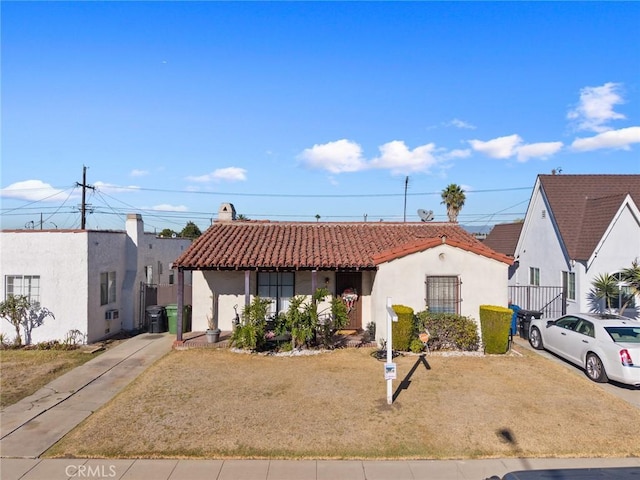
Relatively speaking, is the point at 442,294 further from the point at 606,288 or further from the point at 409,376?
the point at 606,288

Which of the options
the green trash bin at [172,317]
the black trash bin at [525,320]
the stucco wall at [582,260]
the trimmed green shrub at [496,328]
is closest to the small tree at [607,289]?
the stucco wall at [582,260]

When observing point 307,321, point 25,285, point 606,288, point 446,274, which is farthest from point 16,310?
point 606,288

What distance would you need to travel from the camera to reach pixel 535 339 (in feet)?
44.2

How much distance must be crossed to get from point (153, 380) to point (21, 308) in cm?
634

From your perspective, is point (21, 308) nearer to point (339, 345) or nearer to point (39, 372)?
point (39, 372)

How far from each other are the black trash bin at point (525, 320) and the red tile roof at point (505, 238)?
10.0 meters

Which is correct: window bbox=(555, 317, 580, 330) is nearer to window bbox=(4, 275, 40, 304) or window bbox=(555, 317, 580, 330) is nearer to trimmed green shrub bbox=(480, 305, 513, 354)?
trimmed green shrub bbox=(480, 305, 513, 354)

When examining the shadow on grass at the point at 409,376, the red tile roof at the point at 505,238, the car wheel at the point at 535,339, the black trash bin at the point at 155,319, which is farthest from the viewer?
the red tile roof at the point at 505,238

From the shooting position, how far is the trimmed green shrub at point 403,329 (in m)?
12.0

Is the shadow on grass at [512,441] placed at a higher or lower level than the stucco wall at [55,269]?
lower

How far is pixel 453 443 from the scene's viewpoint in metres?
6.71

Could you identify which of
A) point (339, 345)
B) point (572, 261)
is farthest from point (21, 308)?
point (572, 261)

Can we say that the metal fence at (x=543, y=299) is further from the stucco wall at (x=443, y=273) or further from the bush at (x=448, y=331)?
the bush at (x=448, y=331)

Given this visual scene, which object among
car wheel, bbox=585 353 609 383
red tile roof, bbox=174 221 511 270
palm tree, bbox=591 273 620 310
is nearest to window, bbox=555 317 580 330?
car wheel, bbox=585 353 609 383
